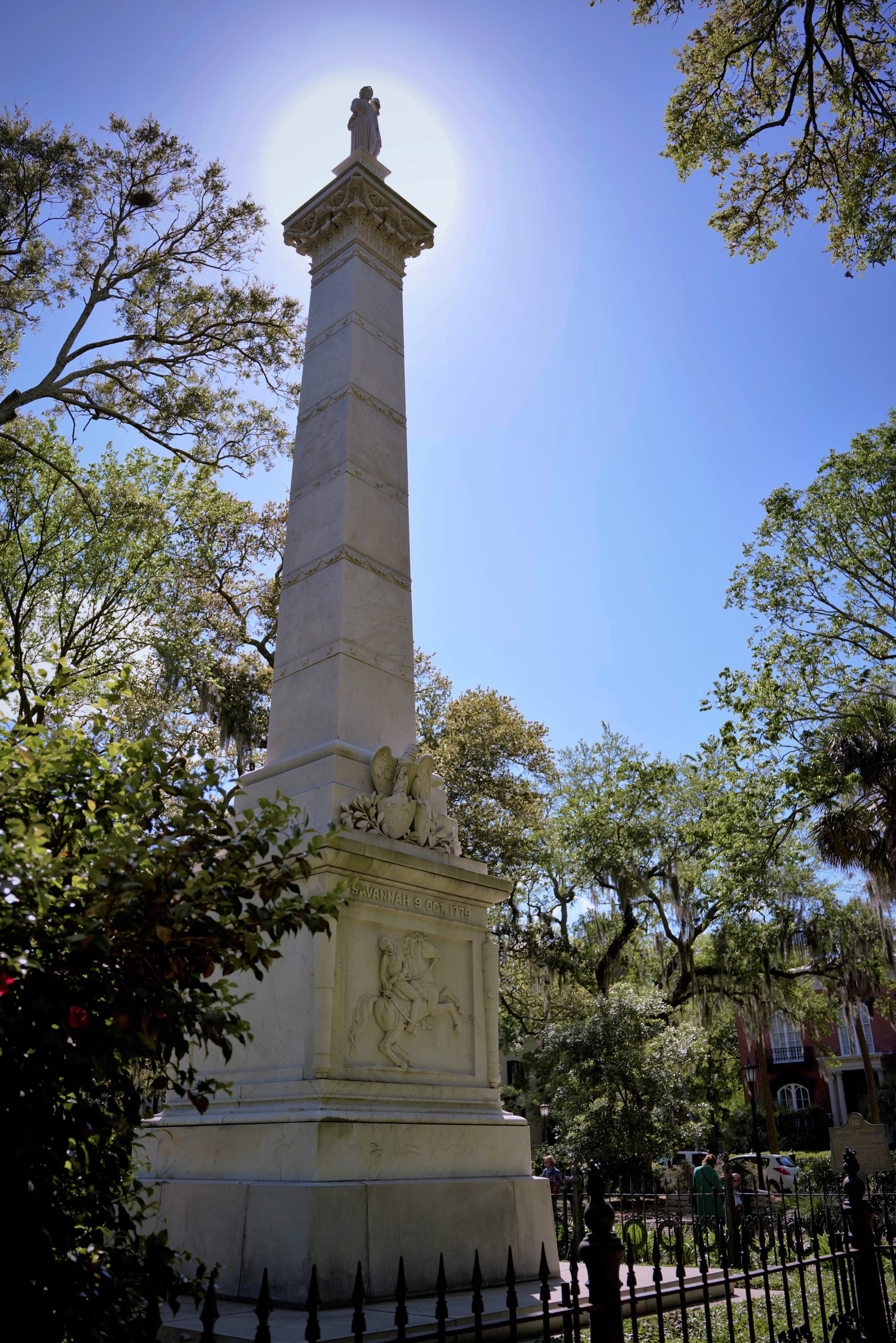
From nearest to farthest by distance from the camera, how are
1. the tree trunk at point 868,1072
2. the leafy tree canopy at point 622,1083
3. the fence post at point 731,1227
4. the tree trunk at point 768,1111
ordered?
the fence post at point 731,1227
the leafy tree canopy at point 622,1083
the tree trunk at point 768,1111
the tree trunk at point 868,1072

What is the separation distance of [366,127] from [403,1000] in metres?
10.9

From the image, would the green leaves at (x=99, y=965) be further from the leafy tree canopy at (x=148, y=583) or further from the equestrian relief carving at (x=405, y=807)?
the leafy tree canopy at (x=148, y=583)

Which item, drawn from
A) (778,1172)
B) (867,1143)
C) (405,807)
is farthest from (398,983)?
(778,1172)

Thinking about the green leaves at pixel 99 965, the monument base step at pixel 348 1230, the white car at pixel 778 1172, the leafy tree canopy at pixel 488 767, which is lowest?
the white car at pixel 778 1172

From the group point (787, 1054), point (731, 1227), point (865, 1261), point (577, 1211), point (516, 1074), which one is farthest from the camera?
point (787, 1054)

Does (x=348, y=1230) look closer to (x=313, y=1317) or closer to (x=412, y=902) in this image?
(x=412, y=902)

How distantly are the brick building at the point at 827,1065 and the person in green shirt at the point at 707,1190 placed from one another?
32.6 metres

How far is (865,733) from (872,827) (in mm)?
1621

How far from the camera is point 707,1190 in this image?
13.8 meters

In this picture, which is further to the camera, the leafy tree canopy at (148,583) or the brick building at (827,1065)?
the brick building at (827,1065)

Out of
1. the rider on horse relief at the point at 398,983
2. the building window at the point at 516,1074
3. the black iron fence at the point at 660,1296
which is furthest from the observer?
the building window at the point at 516,1074

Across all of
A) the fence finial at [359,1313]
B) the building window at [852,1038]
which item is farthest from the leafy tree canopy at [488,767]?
the building window at [852,1038]

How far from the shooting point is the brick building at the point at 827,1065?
4466cm

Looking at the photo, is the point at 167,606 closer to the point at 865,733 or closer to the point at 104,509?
the point at 104,509
